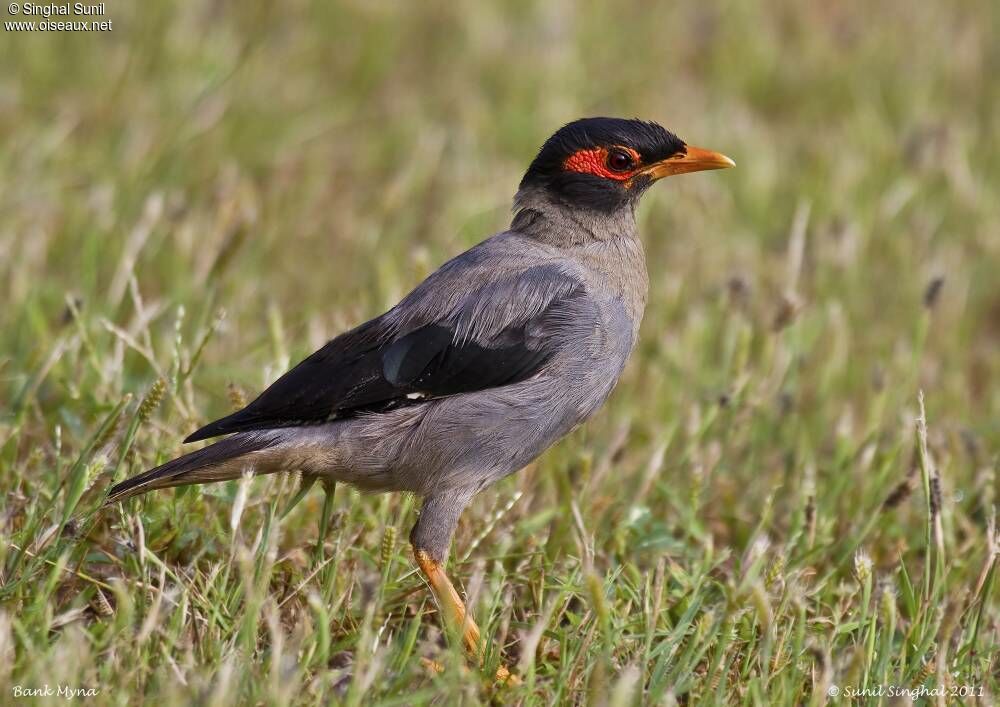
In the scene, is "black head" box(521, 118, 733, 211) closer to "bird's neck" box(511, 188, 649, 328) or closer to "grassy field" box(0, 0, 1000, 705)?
"bird's neck" box(511, 188, 649, 328)

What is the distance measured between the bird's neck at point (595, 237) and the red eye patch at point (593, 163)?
0.12 metres

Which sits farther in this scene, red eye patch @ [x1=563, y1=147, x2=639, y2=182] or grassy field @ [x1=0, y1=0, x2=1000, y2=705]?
red eye patch @ [x1=563, y1=147, x2=639, y2=182]

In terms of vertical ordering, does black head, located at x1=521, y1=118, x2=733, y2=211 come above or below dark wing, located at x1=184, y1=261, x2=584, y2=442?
above

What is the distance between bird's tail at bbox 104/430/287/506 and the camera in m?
3.75

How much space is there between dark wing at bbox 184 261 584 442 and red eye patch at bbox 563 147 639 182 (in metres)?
0.60

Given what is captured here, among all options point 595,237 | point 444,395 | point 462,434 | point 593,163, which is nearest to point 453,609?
point 462,434

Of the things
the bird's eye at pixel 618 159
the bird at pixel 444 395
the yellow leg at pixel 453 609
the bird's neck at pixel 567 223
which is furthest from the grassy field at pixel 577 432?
the bird's eye at pixel 618 159

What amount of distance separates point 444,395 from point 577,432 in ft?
3.65

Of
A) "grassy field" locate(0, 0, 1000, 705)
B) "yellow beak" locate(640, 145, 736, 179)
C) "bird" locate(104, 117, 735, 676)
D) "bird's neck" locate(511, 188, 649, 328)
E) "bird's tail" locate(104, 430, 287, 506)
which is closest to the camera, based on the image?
"grassy field" locate(0, 0, 1000, 705)

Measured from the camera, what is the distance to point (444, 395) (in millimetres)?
4164

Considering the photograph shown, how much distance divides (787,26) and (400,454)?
20.4 ft

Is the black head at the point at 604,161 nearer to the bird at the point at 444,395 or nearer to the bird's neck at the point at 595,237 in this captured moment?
the bird's neck at the point at 595,237

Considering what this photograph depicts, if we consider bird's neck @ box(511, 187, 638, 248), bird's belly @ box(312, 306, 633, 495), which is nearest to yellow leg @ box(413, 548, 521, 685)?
bird's belly @ box(312, 306, 633, 495)

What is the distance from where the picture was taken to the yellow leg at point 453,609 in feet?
12.0
